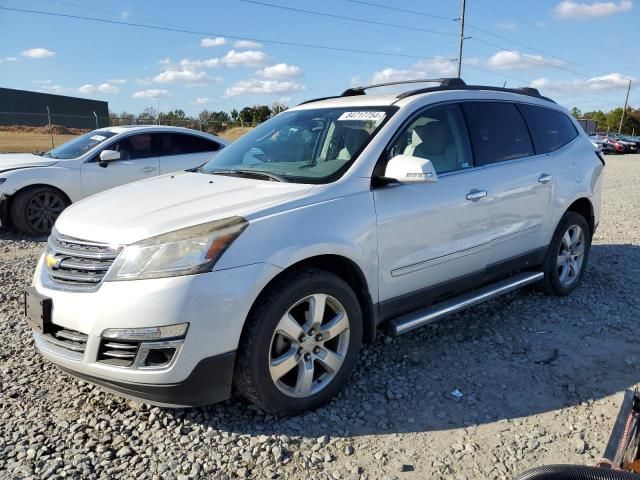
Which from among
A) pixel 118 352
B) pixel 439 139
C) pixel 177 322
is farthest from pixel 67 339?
pixel 439 139

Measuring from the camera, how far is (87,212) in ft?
10.2

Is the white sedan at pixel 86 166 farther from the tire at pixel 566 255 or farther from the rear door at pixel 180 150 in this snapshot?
the tire at pixel 566 255

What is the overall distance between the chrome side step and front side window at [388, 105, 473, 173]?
0.93 meters

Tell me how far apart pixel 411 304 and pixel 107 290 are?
1.91 meters

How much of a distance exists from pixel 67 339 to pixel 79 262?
0.40 metres

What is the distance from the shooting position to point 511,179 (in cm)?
412

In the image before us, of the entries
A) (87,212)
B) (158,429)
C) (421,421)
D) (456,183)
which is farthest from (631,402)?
(87,212)

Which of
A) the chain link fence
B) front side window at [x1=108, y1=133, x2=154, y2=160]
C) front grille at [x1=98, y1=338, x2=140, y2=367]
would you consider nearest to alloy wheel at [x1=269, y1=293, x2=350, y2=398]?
front grille at [x1=98, y1=338, x2=140, y2=367]

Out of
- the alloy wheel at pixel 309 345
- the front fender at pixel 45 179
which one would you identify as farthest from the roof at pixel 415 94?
the front fender at pixel 45 179

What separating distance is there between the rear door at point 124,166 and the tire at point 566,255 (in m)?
5.86

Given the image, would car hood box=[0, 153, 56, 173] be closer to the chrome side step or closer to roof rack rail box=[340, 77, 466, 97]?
roof rack rail box=[340, 77, 466, 97]

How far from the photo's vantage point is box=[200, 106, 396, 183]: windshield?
11.0ft

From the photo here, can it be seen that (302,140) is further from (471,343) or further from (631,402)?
(631,402)

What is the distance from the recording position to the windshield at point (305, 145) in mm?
3367
